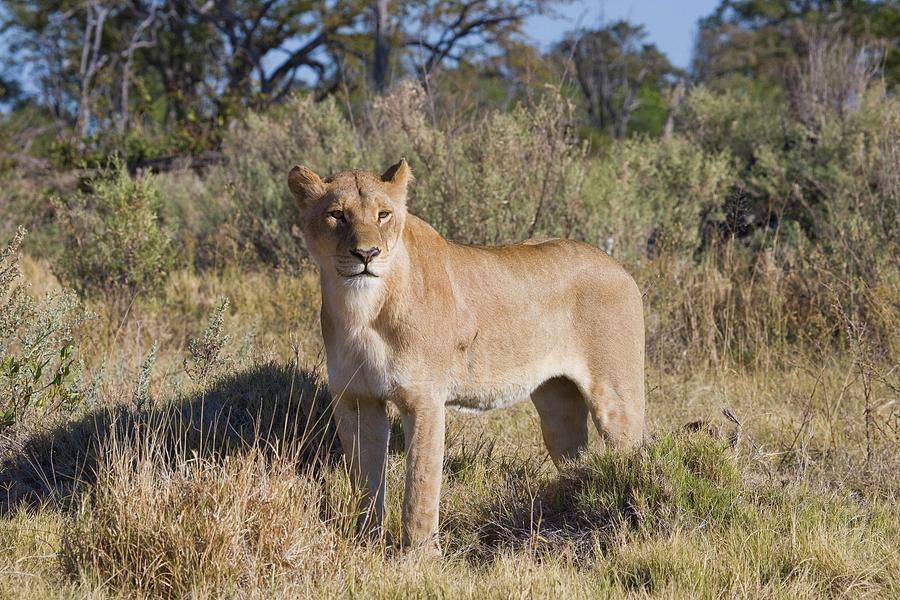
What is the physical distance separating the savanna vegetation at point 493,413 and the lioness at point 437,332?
26cm

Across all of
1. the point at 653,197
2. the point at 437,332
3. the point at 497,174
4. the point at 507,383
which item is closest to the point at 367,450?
the point at 437,332

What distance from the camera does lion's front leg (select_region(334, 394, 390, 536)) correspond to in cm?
391

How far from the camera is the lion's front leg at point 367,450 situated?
3.91m

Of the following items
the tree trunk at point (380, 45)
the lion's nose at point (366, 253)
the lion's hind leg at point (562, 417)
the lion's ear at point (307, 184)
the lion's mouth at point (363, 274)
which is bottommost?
the lion's hind leg at point (562, 417)

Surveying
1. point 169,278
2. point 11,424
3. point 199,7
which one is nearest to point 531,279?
point 11,424

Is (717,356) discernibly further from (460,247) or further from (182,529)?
(182,529)

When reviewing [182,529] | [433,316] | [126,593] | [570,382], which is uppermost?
[433,316]

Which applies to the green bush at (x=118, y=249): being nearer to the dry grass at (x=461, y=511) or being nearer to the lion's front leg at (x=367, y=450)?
the dry grass at (x=461, y=511)

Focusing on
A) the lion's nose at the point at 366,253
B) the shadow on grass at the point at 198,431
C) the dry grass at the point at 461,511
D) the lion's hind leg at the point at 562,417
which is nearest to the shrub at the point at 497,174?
the dry grass at the point at 461,511

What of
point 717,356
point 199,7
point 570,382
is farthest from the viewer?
point 199,7

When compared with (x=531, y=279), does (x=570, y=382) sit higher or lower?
lower

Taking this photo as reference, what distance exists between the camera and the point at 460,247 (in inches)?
170

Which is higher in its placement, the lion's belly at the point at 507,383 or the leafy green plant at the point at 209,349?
the lion's belly at the point at 507,383

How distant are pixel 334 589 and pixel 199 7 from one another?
24.9 m
